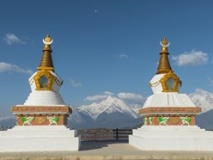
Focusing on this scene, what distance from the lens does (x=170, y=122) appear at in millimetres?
19656

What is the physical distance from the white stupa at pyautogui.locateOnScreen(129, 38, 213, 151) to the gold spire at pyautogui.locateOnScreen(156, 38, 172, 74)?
0.21 metres

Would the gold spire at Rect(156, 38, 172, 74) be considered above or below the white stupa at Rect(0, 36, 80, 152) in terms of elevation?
above

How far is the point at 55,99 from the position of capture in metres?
19.8

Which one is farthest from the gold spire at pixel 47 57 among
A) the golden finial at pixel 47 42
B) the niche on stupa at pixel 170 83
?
Answer: the niche on stupa at pixel 170 83

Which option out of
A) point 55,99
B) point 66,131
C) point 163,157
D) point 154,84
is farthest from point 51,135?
point 154,84

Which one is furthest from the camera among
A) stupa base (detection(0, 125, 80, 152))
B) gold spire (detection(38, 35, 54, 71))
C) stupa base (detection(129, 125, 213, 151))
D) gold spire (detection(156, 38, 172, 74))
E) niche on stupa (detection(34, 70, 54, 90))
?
gold spire (detection(156, 38, 172, 74))

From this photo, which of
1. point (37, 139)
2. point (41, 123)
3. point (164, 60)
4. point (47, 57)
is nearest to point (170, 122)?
point (164, 60)

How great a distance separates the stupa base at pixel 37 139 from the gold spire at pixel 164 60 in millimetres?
8835

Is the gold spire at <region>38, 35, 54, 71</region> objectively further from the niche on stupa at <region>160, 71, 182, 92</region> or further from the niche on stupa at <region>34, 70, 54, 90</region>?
the niche on stupa at <region>160, 71, 182, 92</region>

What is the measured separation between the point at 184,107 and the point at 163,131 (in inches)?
92.9

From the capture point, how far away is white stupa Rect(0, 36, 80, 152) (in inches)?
710

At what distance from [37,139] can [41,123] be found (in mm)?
1220

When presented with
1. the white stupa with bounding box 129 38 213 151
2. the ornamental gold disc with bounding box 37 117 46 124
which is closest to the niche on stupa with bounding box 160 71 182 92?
the white stupa with bounding box 129 38 213 151

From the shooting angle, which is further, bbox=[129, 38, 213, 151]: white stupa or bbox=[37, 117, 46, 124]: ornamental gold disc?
bbox=[37, 117, 46, 124]: ornamental gold disc
